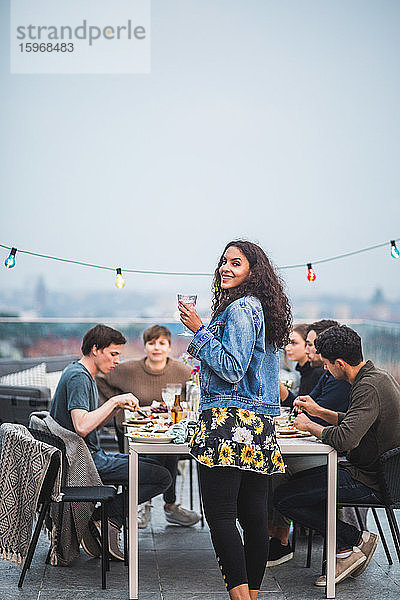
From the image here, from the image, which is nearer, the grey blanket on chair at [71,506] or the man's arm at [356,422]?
the man's arm at [356,422]

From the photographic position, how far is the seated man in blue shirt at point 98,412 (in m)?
3.40

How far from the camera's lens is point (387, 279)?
7812mm

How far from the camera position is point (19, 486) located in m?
3.16

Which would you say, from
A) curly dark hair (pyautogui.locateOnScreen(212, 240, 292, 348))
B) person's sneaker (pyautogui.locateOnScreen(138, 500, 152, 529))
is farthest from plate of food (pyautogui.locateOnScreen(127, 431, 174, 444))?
person's sneaker (pyautogui.locateOnScreen(138, 500, 152, 529))

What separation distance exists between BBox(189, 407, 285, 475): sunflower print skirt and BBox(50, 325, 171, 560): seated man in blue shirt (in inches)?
32.9

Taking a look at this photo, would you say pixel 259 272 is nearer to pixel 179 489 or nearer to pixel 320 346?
pixel 320 346

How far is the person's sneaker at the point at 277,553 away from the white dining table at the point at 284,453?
16.3 inches

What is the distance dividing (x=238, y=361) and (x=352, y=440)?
75 centimetres

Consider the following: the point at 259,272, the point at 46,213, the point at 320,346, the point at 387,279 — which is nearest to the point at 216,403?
the point at 259,272

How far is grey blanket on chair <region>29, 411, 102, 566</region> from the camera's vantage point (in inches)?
131

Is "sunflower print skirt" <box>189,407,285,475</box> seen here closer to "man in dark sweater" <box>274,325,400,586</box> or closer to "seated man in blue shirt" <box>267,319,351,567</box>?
"man in dark sweater" <box>274,325,400,586</box>

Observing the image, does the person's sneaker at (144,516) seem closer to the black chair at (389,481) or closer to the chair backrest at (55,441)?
the chair backrest at (55,441)

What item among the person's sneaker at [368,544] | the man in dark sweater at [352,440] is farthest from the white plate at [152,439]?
the person's sneaker at [368,544]

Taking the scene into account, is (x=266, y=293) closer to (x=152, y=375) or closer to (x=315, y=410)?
(x=315, y=410)
